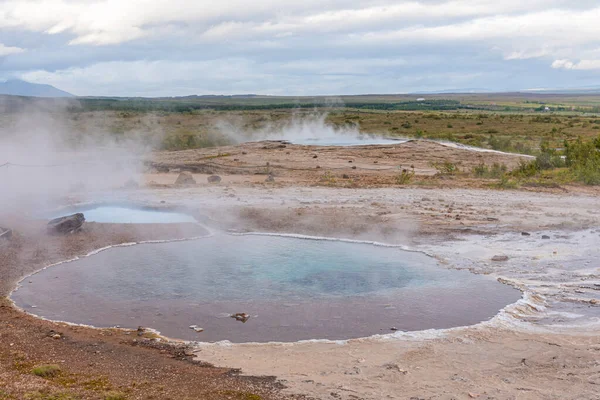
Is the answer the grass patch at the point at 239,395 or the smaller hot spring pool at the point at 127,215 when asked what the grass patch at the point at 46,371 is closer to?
the grass patch at the point at 239,395

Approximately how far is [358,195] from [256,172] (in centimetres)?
714

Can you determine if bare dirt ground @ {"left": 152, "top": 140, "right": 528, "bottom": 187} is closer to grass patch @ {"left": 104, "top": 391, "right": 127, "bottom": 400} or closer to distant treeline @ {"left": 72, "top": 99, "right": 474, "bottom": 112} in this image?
grass patch @ {"left": 104, "top": 391, "right": 127, "bottom": 400}

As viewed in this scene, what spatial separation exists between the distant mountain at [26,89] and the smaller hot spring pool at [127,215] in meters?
20.0

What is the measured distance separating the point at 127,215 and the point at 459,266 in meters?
9.36

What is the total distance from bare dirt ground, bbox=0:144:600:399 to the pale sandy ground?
28mm

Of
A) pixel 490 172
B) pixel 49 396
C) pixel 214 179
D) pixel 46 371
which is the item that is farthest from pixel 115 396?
pixel 490 172

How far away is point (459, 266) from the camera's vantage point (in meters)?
12.1

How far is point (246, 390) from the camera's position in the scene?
22.1 ft

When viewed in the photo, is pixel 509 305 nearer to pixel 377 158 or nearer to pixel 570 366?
pixel 570 366

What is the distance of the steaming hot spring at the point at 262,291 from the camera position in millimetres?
9195

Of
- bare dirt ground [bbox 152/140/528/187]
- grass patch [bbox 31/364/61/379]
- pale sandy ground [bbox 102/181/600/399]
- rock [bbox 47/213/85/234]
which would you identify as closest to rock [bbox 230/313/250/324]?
pale sandy ground [bbox 102/181/600/399]

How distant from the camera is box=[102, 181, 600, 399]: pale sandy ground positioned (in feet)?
22.8

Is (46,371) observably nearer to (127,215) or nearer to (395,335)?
(395,335)

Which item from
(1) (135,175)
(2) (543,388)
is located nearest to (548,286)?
(2) (543,388)
